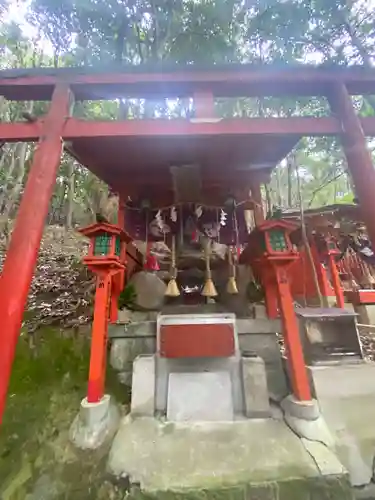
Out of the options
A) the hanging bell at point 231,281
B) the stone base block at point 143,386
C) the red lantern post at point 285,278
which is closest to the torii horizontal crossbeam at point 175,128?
the red lantern post at point 285,278

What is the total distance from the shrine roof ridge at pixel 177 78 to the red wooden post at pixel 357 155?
26cm

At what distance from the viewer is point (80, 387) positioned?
399 centimetres

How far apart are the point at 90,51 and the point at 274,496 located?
38.4 feet

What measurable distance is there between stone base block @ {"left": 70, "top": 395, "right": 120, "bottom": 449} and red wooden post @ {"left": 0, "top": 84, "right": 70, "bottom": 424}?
1.76 m

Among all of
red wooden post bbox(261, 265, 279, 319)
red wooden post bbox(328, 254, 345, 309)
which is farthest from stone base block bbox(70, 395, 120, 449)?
red wooden post bbox(328, 254, 345, 309)

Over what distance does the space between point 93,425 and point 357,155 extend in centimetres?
437

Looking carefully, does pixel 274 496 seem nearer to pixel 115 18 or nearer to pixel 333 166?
pixel 115 18

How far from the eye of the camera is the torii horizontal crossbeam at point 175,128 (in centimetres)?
286

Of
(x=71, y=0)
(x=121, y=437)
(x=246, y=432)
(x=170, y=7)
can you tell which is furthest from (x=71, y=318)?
(x=170, y=7)

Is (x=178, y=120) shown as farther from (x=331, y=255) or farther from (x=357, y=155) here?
(x=331, y=255)

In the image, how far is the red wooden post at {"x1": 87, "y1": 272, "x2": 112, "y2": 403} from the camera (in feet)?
11.6

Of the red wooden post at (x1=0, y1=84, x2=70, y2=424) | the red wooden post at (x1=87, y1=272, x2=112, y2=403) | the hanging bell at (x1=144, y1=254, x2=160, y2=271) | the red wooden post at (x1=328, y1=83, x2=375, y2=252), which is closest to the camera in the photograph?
the red wooden post at (x1=0, y1=84, x2=70, y2=424)

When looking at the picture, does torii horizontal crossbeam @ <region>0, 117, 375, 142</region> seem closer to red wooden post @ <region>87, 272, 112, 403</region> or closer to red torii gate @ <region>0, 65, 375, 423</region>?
red torii gate @ <region>0, 65, 375, 423</region>

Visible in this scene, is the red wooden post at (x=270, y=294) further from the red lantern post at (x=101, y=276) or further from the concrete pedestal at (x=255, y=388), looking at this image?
the red lantern post at (x=101, y=276)
